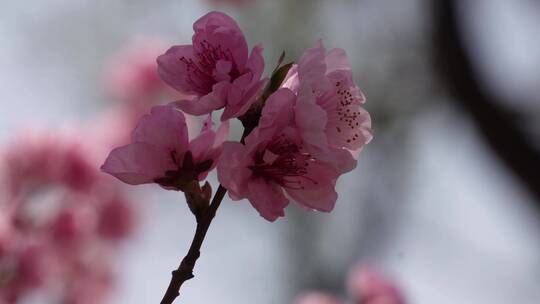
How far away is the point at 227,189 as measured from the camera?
87 centimetres

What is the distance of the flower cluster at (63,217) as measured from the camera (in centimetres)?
192

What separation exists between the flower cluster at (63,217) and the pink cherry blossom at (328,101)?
99 cm

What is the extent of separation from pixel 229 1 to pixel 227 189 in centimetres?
319

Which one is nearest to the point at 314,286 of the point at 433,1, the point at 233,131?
the point at 233,131

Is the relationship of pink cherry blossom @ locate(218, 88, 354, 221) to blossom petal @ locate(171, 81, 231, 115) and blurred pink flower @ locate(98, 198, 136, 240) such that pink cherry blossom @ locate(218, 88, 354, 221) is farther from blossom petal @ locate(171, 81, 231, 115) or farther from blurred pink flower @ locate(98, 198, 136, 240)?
blurred pink flower @ locate(98, 198, 136, 240)

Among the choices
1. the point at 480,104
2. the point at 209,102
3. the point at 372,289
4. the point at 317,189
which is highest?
the point at 209,102

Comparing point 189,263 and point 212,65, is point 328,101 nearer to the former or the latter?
point 212,65

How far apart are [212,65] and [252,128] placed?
0.11 m

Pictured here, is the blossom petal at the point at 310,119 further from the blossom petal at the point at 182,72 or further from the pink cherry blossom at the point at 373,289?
the pink cherry blossom at the point at 373,289

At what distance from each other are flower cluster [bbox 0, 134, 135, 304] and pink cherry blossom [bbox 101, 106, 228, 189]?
2.98 ft

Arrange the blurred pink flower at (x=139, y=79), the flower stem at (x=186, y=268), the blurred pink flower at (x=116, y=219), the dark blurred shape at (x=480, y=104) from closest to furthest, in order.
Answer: the flower stem at (x=186, y=268), the dark blurred shape at (x=480, y=104), the blurred pink flower at (x=116, y=219), the blurred pink flower at (x=139, y=79)

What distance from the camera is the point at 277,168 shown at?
0.95m

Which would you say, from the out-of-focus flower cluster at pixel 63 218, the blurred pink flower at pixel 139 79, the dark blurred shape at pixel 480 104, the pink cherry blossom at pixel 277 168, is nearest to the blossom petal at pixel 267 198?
the pink cherry blossom at pixel 277 168

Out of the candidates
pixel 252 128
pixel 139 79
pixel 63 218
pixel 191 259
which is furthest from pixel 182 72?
pixel 139 79
